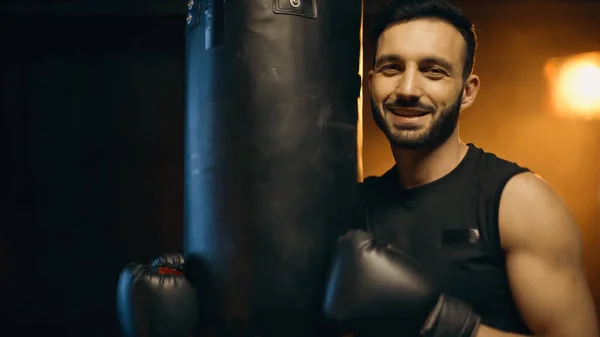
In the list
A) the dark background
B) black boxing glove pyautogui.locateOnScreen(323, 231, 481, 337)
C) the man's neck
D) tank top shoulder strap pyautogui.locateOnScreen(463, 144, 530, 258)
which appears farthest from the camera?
the dark background

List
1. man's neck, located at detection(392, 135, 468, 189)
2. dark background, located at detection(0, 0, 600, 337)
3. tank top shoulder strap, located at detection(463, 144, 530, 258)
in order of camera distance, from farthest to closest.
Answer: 1. dark background, located at detection(0, 0, 600, 337)
2. man's neck, located at detection(392, 135, 468, 189)
3. tank top shoulder strap, located at detection(463, 144, 530, 258)

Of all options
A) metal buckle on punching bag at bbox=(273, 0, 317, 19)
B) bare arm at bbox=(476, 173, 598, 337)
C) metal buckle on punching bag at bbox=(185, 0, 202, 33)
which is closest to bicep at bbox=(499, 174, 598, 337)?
bare arm at bbox=(476, 173, 598, 337)

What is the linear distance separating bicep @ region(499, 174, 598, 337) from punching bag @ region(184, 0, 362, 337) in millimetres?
428

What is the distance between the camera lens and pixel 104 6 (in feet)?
10.3

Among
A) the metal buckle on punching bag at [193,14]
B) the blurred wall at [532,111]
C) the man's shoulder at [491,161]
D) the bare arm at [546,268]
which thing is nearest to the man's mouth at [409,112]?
the man's shoulder at [491,161]

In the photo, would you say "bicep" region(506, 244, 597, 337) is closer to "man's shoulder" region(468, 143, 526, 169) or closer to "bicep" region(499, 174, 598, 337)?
"bicep" region(499, 174, 598, 337)

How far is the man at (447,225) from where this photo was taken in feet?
3.91

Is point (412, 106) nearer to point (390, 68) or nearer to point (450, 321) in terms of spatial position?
point (390, 68)

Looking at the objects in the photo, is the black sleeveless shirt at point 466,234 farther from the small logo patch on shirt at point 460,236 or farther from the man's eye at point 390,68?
the man's eye at point 390,68

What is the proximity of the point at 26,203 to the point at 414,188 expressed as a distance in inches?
101

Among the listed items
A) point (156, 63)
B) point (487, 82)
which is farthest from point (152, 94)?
point (487, 82)

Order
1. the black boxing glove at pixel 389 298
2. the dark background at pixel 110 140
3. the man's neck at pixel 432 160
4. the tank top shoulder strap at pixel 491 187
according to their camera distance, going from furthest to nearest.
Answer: the dark background at pixel 110 140
the man's neck at pixel 432 160
the tank top shoulder strap at pixel 491 187
the black boxing glove at pixel 389 298

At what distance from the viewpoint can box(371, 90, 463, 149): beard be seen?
1.38m

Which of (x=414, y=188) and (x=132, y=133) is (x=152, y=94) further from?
(x=414, y=188)
